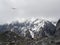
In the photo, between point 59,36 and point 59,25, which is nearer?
point 59,36

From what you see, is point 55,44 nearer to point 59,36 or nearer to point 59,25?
point 59,36

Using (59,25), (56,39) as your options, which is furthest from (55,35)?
(59,25)

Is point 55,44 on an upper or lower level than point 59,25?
lower

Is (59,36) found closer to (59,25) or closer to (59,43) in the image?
(59,43)

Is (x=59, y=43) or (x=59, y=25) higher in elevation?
(x=59, y=25)

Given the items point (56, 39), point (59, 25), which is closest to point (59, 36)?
point (56, 39)

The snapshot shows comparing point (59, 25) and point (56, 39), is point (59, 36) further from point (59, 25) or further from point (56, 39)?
point (59, 25)

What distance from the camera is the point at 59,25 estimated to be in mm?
82438

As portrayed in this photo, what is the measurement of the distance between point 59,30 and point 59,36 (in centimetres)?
383

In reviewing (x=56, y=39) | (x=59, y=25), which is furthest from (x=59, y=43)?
(x=59, y=25)

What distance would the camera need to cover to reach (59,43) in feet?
244

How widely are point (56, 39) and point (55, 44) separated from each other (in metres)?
2.61

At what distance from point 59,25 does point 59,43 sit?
1066 cm

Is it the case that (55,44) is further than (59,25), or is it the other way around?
(59,25)
